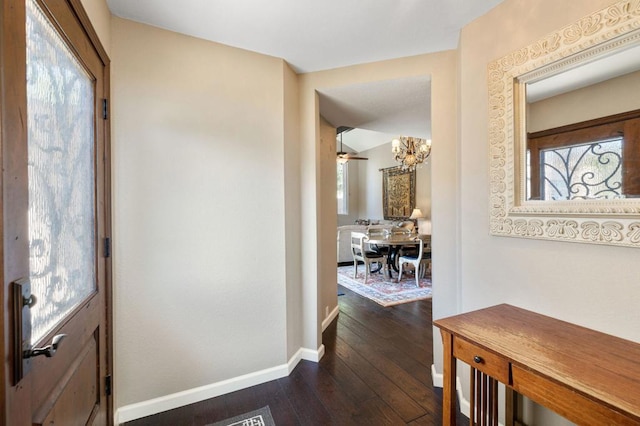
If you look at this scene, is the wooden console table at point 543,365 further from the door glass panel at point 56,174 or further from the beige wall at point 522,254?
the door glass panel at point 56,174

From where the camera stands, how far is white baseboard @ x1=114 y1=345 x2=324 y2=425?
1.77m

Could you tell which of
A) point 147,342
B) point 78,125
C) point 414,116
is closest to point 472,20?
point 414,116

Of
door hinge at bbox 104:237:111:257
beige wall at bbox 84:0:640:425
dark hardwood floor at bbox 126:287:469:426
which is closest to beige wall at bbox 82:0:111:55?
beige wall at bbox 84:0:640:425

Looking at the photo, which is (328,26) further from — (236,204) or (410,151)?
(410,151)

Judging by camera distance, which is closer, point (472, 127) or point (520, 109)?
point (520, 109)

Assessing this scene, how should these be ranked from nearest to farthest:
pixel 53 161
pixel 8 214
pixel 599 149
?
pixel 8 214, pixel 53 161, pixel 599 149

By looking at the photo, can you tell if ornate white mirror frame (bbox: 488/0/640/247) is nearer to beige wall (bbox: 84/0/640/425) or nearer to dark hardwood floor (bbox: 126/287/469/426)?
beige wall (bbox: 84/0/640/425)

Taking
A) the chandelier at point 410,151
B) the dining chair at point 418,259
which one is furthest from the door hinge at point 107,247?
the chandelier at point 410,151

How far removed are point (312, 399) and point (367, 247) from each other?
4.62 m

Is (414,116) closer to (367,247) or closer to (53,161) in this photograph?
(53,161)

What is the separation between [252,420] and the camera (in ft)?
5.75

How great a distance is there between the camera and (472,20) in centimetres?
174

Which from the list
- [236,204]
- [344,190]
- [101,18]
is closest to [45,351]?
[236,204]

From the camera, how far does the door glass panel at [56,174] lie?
2.91 feet
